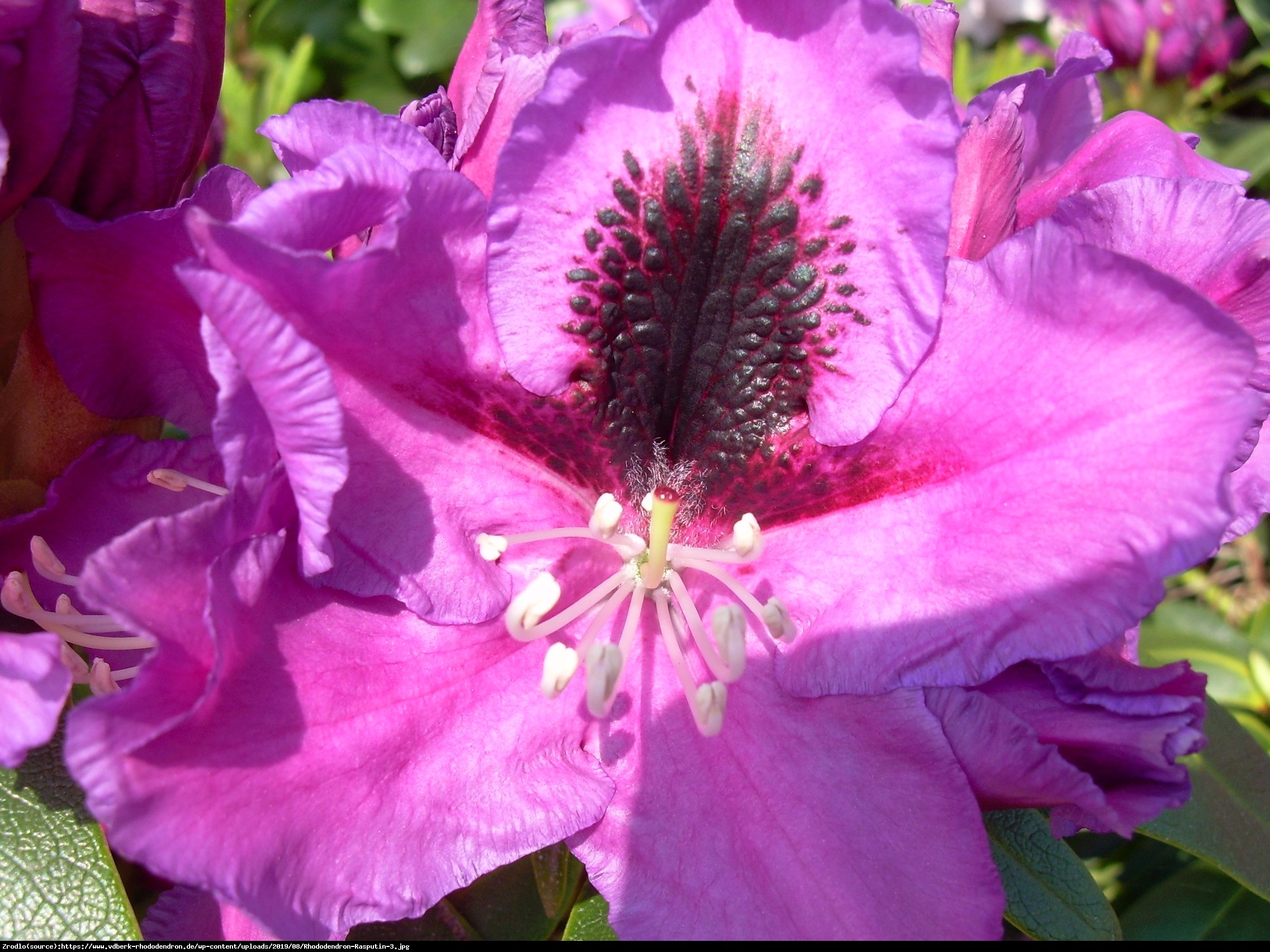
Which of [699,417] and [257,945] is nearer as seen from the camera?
[257,945]

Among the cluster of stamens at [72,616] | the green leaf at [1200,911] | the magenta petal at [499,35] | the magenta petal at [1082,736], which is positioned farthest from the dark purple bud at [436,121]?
the green leaf at [1200,911]

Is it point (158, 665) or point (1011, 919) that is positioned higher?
point (158, 665)

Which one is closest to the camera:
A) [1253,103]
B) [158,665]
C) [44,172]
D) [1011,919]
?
[158,665]

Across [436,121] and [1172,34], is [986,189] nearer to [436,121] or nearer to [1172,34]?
[436,121]

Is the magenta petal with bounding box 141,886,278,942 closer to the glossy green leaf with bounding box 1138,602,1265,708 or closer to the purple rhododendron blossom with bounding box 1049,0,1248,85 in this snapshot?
the glossy green leaf with bounding box 1138,602,1265,708

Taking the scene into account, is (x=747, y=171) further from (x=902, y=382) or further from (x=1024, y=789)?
(x=1024, y=789)

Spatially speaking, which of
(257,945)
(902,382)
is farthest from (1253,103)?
(257,945)

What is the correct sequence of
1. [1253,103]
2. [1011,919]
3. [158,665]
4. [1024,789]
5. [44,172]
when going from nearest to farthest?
[158,665], [1024,789], [44,172], [1011,919], [1253,103]
